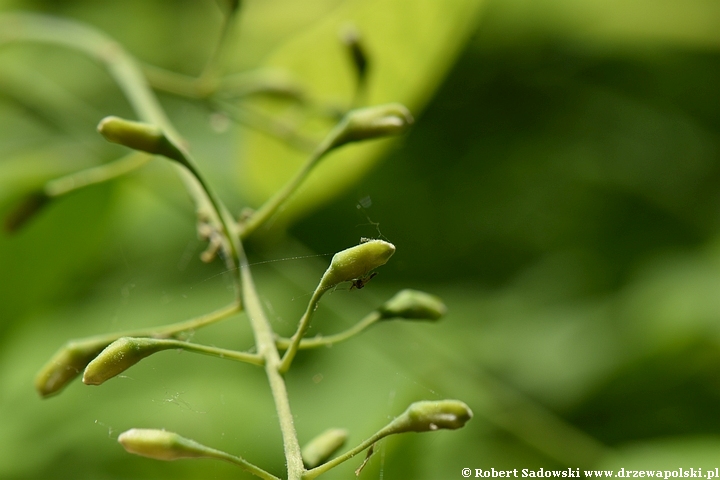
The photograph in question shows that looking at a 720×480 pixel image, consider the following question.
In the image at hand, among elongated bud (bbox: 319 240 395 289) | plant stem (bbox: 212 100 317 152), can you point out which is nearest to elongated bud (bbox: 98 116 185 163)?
elongated bud (bbox: 319 240 395 289)

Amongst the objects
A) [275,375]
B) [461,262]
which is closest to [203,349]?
[275,375]

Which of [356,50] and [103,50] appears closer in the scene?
[356,50]

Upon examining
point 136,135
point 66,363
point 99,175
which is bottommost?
point 66,363

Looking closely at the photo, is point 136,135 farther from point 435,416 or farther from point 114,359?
point 435,416

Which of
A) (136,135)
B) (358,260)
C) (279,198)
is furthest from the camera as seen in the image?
(279,198)

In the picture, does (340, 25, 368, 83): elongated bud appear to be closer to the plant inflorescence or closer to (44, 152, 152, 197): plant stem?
the plant inflorescence

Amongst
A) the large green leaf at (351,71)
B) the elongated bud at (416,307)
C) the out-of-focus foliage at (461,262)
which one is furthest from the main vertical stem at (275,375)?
the large green leaf at (351,71)

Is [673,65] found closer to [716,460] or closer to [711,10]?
[711,10]
